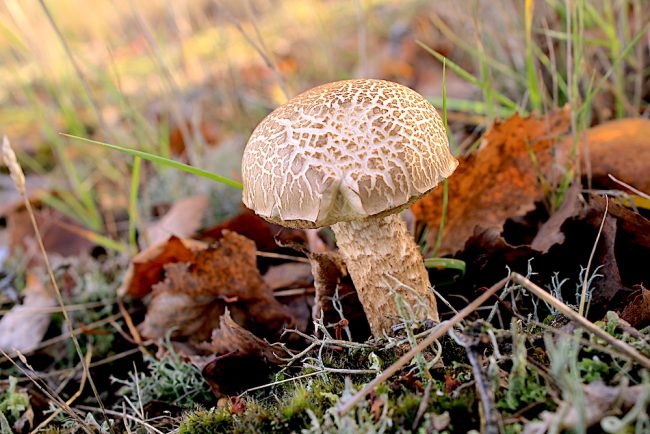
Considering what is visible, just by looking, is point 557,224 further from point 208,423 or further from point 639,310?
point 208,423

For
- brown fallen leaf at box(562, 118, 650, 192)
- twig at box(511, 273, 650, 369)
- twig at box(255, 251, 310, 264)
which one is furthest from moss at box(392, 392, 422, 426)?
brown fallen leaf at box(562, 118, 650, 192)

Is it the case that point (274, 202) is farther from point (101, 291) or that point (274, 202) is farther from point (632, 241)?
point (101, 291)

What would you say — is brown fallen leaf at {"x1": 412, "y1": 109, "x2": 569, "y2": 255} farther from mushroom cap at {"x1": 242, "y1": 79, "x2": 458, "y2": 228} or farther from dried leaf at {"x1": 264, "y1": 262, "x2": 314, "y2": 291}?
mushroom cap at {"x1": 242, "y1": 79, "x2": 458, "y2": 228}

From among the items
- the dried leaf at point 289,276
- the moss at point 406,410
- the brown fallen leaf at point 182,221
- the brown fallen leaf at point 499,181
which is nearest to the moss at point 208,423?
the moss at point 406,410

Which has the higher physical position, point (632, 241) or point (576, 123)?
point (576, 123)

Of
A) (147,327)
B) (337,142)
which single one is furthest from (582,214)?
(147,327)

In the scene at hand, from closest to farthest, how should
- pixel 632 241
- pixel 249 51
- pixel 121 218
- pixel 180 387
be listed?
pixel 632 241 → pixel 180 387 → pixel 121 218 → pixel 249 51

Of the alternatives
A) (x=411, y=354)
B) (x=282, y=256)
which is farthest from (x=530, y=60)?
(x=411, y=354)
